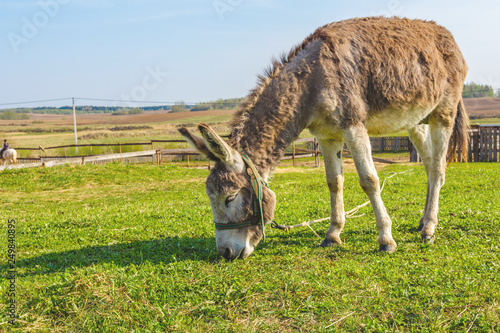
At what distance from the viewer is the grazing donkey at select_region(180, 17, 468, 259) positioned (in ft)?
16.1

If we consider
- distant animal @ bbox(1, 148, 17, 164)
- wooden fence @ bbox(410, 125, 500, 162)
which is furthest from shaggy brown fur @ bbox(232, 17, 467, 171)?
distant animal @ bbox(1, 148, 17, 164)

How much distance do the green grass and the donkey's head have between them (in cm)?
27

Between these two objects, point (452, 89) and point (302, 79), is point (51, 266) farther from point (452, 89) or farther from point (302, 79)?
point (452, 89)

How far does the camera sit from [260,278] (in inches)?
177

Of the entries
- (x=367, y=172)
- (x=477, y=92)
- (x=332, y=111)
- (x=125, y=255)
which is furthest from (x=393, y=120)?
(x=477, y=92)

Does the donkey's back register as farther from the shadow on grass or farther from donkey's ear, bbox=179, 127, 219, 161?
the shadow on grass

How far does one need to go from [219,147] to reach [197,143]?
0.92ft

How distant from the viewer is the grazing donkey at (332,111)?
16.1ft

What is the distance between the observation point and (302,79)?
17.3 ft

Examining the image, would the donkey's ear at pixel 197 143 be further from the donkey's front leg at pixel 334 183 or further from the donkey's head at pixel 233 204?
the donkey's front leg at pixel 334 183

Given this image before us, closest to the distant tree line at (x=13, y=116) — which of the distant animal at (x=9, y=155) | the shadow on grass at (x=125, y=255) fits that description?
the distant animal at (x=9, y=155)

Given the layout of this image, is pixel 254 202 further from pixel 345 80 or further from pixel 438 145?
pixel 438 145

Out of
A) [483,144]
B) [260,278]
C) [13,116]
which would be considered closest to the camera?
[260,278]

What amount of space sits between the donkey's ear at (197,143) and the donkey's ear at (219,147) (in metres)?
0.13
